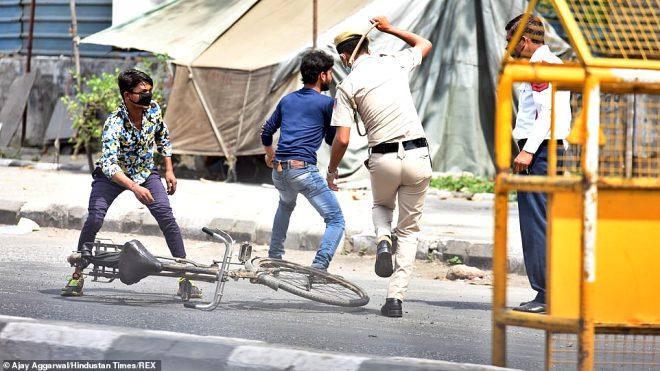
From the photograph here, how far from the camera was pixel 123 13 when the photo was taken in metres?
20.5

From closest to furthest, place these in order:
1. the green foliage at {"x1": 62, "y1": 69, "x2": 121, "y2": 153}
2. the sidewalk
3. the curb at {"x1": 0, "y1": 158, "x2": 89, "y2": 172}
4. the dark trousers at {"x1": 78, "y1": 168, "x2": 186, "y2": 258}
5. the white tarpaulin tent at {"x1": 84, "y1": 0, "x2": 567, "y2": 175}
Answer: the dark trousers at {"x1": 78, "y1": 168, "x2": 186, "y2": 258} → the sidewalk → the white tarpaulin tent at {"x1": 84, "y1": 0, "x2": 567, "y2": 175} → the green foliage at {"x1": 62, "y1": 69, "x2": 121, "y2": 153} → the curb at {"x1": 0, "y1": 158, "x2": 89, "y2": 172}

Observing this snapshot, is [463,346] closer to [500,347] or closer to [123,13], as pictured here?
[500,347]

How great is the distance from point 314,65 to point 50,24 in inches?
576

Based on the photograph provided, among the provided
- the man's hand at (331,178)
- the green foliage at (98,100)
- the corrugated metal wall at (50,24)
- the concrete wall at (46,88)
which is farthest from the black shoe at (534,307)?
the corrugated metal wall at (50,24)

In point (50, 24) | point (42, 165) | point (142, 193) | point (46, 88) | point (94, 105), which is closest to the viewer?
point (142, 193)

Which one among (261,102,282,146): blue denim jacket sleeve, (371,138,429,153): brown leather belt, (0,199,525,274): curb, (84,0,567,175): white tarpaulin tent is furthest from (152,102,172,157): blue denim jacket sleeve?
(84,0,567,175): white tarpaulin tent

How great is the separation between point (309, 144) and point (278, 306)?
1.07 meters

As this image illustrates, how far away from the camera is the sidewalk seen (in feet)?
33.3

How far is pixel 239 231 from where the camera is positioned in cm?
1098

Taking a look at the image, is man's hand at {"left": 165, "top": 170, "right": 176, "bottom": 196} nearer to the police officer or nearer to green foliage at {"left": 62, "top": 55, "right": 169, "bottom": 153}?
the police officer

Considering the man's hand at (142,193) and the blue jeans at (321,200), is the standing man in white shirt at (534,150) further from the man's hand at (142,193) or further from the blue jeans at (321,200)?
the man's hand at (142,193)

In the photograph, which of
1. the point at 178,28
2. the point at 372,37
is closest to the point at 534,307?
the point at 372,37

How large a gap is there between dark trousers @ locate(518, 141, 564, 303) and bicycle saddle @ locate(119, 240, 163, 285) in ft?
7.01

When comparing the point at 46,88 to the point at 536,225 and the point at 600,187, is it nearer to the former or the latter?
the point at 536,225
